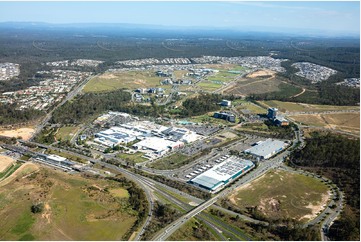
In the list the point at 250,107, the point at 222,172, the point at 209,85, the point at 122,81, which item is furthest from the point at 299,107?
the point at 122,81

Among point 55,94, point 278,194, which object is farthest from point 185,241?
point 55,94

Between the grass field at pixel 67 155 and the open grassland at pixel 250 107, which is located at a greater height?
the open grassland at pixel 250 107

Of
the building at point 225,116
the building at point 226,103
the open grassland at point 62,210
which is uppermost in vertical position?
the building at point 226,103

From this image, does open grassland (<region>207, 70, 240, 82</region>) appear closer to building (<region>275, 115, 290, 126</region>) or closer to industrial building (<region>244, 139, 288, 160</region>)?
building (<region>275, 115, 290, 126</region>)

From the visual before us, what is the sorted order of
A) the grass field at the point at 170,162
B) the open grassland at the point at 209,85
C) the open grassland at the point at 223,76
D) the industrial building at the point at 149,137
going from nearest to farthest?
the grass field at the point at 170,162, the industrial building at the point at 149,137, the open grassland at the point at 209,85, the open grassland at the point at 223,76

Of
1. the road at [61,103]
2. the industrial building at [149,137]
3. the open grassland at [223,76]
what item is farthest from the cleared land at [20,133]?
the open grassland at [223,76]

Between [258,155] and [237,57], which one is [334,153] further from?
[237,57]

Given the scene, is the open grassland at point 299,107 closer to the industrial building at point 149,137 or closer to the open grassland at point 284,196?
the industrial building at point 149,137

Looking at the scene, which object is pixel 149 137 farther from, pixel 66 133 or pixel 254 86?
pixel 254 86
